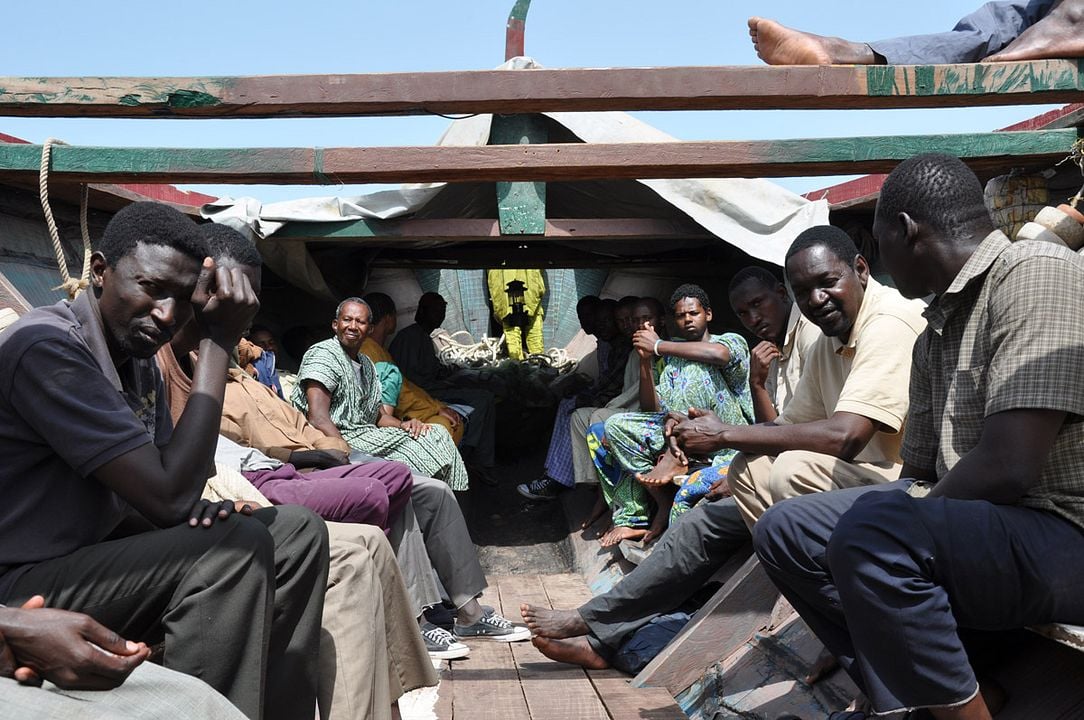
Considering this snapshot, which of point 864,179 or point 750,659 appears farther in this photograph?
point 864,179

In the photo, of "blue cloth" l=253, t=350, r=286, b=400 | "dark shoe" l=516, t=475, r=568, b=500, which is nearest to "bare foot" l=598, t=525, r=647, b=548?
"dark shoe" l=516, t=475, r=568, b=500

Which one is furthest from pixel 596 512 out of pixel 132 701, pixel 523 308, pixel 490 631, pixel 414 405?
pixel 132 701

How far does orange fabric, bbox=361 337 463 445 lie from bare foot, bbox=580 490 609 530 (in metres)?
0.99

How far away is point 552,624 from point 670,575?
49 centimetres

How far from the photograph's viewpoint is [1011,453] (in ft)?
6.37

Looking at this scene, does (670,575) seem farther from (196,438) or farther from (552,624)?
(196,438)

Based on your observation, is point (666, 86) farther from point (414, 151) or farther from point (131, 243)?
point (131, 243)

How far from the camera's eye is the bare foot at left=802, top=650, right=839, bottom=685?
2908mm

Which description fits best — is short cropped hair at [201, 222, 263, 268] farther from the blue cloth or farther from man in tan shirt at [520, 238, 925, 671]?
the blue cloth

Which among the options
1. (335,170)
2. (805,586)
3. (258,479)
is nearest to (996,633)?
(805,586)

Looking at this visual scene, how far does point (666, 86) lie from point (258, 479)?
6.68 feet

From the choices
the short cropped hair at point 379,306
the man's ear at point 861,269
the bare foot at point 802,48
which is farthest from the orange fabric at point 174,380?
the short cropped hair at point 379,306

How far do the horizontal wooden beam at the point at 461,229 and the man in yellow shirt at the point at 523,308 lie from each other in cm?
433

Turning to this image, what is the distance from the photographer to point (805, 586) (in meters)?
2.48
